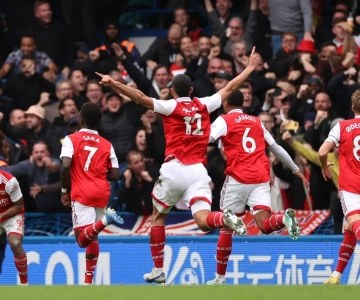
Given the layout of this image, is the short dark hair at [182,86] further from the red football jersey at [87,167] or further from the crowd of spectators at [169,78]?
the crowd of spectators at [169,78]

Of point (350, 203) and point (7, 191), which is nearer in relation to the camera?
point (350, 203)

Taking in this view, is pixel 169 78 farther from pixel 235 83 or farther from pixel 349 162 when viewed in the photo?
pixel 349 162

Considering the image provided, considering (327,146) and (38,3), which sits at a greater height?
(38,3)

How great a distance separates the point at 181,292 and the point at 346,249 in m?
4.26

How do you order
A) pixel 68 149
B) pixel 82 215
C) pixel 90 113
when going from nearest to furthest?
1. pixel 68 149
2. pixel 90 113
3. pixel 82 215

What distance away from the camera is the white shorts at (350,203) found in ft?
43.3

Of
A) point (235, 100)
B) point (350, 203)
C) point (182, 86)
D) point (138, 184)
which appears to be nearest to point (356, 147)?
point (350, 203)

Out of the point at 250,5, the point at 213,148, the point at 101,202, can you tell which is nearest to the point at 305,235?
the point at 213,148

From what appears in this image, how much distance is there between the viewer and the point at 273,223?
43.3 feet

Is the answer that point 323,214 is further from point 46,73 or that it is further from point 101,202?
point 46,73

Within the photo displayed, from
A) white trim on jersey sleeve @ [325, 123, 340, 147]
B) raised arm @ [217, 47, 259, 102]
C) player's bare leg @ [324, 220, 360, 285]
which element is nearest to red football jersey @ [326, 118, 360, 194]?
white trim on jersey sleeve @ [325, 123, 340, 147]

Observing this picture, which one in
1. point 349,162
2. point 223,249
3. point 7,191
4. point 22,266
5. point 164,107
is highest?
point 164,107

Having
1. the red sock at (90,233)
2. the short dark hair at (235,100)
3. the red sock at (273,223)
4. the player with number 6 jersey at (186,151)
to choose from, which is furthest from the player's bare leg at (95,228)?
the short dark hair at (235,100)

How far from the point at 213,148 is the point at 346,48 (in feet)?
8.80
